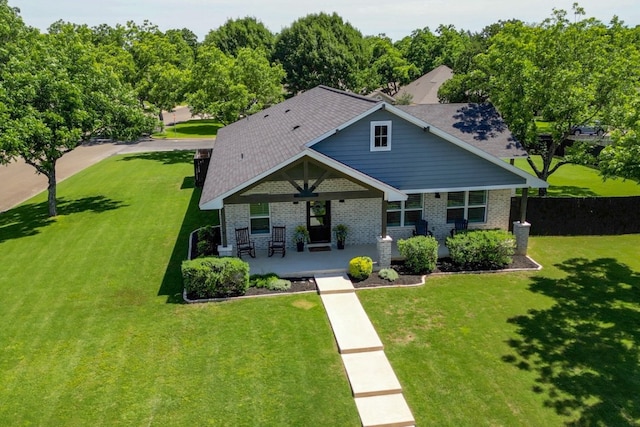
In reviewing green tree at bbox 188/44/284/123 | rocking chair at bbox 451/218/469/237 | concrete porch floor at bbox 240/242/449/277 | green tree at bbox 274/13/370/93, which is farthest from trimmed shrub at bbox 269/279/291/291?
green tree at bbox 274/13/370/93

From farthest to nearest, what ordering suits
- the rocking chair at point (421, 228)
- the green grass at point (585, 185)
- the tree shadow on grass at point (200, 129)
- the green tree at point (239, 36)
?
1. the green tree at point (239, 36)
2. the tree shadow on grass at point (200, 129)
3. the green grass at point (585, 185)
4. the rocking chair at point (421, 228)

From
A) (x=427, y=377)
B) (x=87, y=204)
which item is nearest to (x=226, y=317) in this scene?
(x=427, y=377)

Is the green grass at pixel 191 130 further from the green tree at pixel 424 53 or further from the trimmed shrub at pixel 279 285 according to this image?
the trimmed shrub at pixel 279 285

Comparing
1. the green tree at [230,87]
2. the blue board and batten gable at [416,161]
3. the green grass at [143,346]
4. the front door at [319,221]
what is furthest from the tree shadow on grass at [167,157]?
the blue board and batten gable at [416,161]

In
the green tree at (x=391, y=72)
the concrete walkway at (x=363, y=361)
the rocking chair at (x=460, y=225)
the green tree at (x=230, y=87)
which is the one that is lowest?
the concrete walkway at (x=363, y=361)

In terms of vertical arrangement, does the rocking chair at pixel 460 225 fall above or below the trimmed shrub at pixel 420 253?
above
